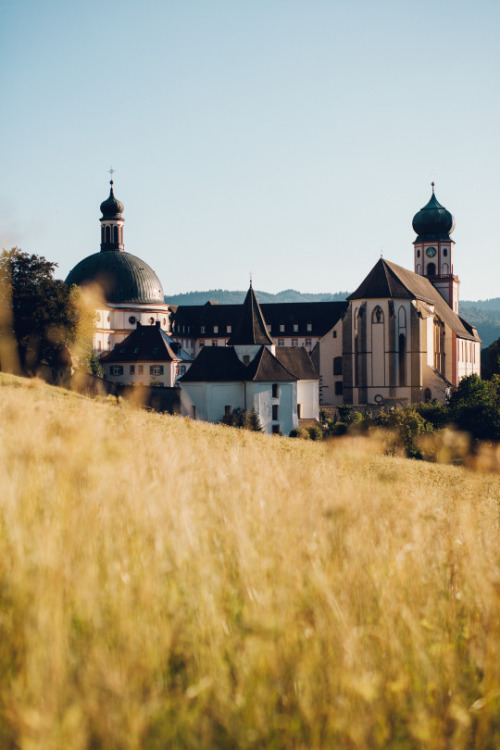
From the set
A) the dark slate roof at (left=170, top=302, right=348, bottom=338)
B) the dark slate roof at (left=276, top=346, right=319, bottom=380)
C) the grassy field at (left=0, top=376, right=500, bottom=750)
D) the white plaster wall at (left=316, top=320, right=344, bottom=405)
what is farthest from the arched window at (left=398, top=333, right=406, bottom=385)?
the grassy field at (left=0, top=376, right=500, bottom=750)

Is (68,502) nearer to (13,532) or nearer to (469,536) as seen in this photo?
(13,532)

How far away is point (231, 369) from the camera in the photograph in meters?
56.3

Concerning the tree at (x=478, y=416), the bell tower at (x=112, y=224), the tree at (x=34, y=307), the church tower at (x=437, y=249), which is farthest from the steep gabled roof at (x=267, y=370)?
the bell tower at (x=112, y=224)

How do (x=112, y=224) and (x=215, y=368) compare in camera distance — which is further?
(x=112, y=224)

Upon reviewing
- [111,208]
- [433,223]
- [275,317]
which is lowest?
[275,317]

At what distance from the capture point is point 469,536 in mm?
5672

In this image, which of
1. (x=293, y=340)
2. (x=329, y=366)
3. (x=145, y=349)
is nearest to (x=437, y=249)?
(x=293, y=340)

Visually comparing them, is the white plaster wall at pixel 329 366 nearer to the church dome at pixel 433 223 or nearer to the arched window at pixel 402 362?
the arched window at pixel 402 362

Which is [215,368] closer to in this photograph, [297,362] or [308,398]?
[297,362]

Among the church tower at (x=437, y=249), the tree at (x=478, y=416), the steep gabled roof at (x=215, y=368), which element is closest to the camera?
the tree at (x=478, y=416)

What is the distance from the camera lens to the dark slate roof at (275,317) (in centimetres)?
9850

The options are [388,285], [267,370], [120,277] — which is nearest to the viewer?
[267,370]

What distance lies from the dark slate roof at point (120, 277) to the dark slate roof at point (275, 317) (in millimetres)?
8685

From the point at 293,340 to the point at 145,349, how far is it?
26896 mm
